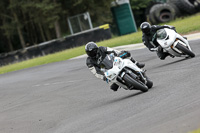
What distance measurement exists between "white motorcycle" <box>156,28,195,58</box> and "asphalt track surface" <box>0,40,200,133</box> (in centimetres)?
34

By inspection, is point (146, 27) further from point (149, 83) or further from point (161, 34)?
point (149, 83)

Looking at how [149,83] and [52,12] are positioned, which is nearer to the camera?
[149,83]

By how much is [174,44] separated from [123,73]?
3.84 m

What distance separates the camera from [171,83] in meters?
10.6

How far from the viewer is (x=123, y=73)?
10102mm

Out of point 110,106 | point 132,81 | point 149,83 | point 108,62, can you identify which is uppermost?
point 108,62

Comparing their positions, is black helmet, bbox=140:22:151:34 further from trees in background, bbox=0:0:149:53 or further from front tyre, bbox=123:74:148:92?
trees in background, bbox=0:0:149:53

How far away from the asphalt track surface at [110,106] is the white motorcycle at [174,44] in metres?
0.34

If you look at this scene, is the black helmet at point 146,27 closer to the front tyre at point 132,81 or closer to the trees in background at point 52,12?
the front tyre at point 132,81

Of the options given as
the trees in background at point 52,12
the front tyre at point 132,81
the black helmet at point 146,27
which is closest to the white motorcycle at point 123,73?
the front tyre at point 132,81

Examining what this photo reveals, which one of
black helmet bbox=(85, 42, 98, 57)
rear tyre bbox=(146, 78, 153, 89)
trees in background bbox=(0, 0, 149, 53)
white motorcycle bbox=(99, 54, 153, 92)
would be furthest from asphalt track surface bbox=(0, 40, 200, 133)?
trees in background bbox=(0, 0, 149, 53)

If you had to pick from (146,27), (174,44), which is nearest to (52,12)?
(146,27)

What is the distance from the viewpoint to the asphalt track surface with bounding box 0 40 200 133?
7125 mm

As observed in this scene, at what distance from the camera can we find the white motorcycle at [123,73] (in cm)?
1007
